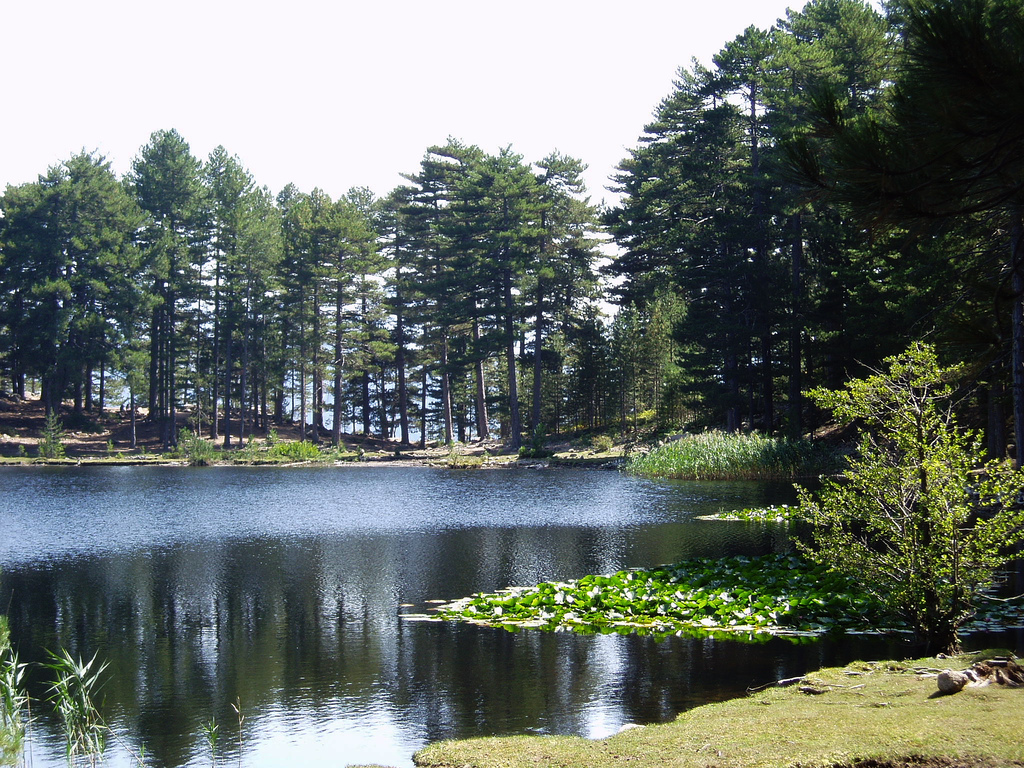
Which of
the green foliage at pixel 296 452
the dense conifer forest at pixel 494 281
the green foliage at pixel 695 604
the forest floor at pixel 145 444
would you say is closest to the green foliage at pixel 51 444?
the forest floor at pixel 145 444

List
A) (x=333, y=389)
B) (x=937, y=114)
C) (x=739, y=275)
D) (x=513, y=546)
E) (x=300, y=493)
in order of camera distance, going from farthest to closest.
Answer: (x=333, y=389)
(x=739, y=275)
(x=300, y=493)
(x=513, y=546)
(x=937, y=114)

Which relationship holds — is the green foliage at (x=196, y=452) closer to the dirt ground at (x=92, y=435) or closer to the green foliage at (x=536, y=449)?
the dirt ground at (x=92, y=435)

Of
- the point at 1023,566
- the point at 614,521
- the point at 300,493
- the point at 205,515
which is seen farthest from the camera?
the point at 300,493

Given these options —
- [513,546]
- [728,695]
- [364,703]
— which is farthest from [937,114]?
[513,546]

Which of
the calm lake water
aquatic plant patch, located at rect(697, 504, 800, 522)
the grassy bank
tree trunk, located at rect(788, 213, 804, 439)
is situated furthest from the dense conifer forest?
the grassy bank

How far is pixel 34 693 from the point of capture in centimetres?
868

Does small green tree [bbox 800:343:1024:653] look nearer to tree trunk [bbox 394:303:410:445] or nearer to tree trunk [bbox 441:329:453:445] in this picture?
tree trunk [bbox 441:329:453:445]

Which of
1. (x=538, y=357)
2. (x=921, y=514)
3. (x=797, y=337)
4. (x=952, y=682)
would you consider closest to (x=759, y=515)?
(x=921, y=514)

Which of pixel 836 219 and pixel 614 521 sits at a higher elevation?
pixel 836 219

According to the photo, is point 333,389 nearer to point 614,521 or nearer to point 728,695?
point 614,521

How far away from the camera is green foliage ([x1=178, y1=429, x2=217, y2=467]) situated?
46.1 metres

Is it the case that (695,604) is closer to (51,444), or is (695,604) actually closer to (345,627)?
(345,627)

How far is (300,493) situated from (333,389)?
2445 centimetres

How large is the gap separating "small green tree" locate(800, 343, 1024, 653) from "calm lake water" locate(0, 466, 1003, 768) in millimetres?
843
